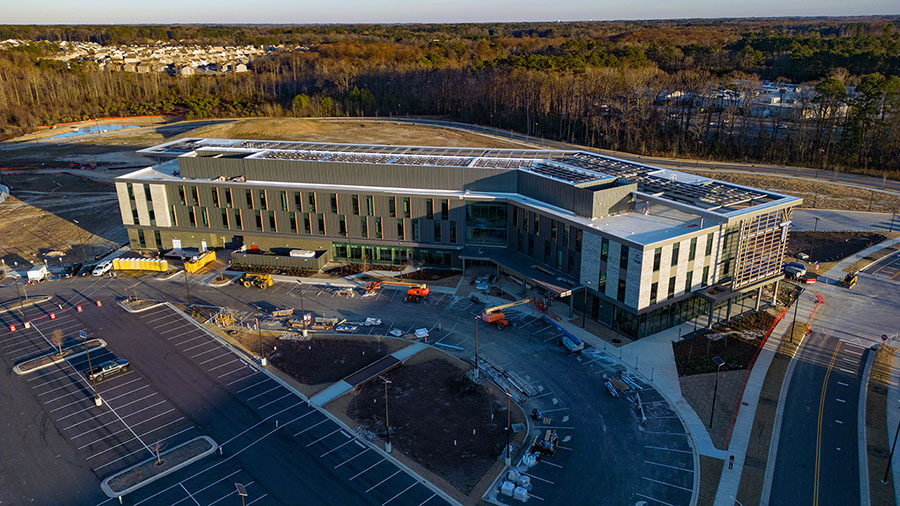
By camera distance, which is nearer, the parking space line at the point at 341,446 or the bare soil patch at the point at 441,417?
the bare soil patch at the point at 441,417

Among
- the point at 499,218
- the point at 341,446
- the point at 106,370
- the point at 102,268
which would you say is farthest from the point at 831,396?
the point at 102,268

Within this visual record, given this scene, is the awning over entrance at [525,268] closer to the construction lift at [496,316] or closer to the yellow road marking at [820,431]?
the construction lift at [496,316]

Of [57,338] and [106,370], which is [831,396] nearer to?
[106,370]

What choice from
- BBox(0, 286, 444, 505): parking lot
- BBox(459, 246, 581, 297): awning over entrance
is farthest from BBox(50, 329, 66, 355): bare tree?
BBox(459, 246, 581, 297): awning over entrance

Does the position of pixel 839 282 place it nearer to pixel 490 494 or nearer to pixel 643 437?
pixel 643 437

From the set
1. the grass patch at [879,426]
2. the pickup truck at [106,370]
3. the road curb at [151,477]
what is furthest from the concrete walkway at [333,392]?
the grass patch at [879,426]

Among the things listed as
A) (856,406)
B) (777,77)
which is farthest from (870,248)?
(777,77)
